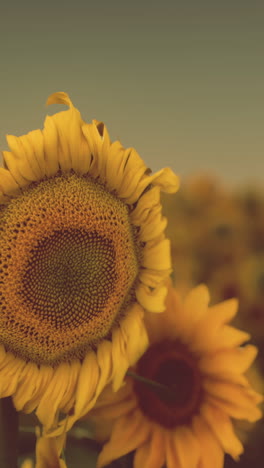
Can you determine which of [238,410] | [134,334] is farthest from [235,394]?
[134,334]

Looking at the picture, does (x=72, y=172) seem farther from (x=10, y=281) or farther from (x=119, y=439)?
(x=119, y=439)

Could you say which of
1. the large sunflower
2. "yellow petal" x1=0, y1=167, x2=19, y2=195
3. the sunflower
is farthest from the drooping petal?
"yellow petal" x1=0, y1=167, x2=19, y2=195

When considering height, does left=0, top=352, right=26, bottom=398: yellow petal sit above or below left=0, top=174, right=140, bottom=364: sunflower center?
below

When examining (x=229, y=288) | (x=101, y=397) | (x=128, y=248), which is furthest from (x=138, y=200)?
(x=229, y=288)

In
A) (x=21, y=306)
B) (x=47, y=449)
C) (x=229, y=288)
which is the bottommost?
(x=229, y=288)

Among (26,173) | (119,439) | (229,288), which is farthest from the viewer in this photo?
(229,288)

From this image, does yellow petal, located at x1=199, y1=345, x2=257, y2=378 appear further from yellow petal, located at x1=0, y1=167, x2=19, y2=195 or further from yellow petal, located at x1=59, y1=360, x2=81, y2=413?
yellow petal, located at x1=0, y1=167, x2=19, y2=195

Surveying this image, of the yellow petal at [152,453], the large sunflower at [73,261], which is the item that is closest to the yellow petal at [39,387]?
the large sunflower at [73,261]

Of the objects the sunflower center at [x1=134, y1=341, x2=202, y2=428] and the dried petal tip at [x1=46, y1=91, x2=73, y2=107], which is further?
the sunflower center at [x1=134, y1=341, x2=202, y2=428]
